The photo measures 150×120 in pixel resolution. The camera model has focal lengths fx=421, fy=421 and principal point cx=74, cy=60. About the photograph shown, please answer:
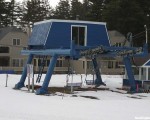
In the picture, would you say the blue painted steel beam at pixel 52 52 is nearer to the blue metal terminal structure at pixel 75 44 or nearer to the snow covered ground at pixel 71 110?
the blue metal terminal structure at pixel 75 44

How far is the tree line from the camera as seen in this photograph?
3086 inches

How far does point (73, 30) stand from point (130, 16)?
Answer: 5028 centimetres

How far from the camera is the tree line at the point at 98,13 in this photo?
257 feet

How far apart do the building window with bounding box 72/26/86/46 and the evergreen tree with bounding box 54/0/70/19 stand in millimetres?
75058

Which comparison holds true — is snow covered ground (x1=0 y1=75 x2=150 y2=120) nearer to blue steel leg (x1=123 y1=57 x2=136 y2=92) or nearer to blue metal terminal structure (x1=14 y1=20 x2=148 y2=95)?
blue metal terminal structure (x1=14 y1=20 x2=148 y2=95)

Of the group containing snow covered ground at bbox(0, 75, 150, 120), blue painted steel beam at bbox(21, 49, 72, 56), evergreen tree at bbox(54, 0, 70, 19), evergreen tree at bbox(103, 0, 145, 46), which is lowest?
snow covered ground at bbox(0, 75, 150, 120)

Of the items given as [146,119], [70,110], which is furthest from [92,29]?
[146,119]

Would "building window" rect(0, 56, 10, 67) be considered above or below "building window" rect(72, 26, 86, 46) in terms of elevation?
below

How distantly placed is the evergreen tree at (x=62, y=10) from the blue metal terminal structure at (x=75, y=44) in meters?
74.8

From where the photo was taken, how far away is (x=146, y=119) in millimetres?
15852

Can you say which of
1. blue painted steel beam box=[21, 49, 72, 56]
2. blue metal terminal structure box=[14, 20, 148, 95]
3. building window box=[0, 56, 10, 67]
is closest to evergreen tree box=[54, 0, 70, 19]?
building window box=[0, 56, 10, 67]

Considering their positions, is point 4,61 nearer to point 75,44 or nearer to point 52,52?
point 75,44

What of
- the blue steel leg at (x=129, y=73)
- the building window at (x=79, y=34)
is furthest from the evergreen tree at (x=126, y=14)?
the blue steel leg at (x=129, y=73)

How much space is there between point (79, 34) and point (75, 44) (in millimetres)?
969
